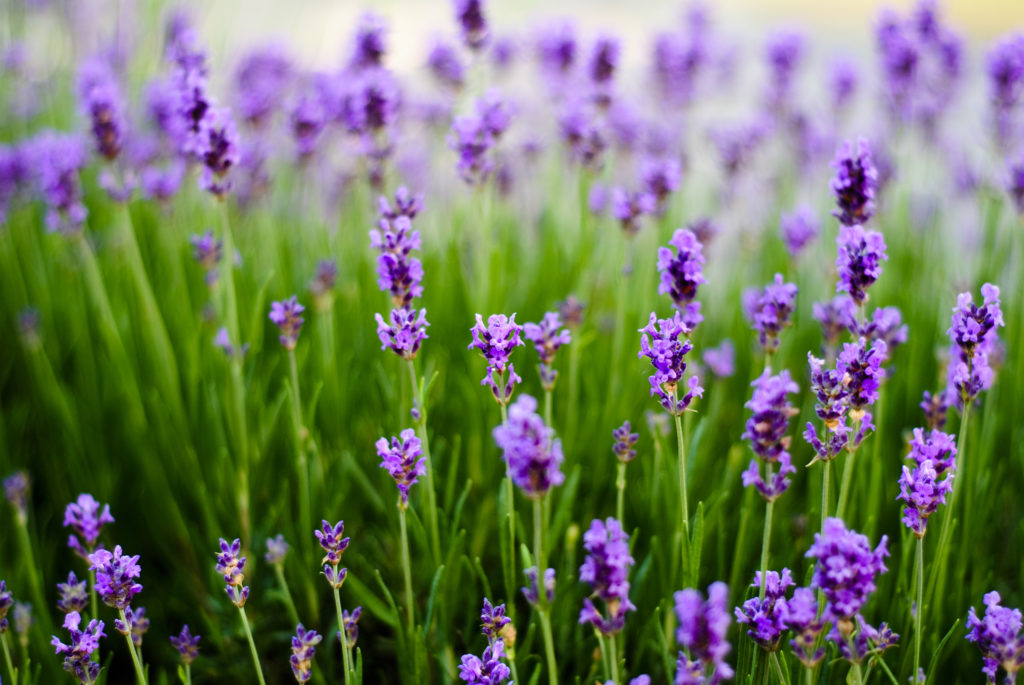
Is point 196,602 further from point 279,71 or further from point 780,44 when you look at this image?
point 780,44

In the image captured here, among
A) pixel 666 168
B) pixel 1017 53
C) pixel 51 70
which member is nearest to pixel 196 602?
pixel 666 168

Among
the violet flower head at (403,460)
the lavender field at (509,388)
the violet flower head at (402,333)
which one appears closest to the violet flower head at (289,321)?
the lavender field at (509,388)

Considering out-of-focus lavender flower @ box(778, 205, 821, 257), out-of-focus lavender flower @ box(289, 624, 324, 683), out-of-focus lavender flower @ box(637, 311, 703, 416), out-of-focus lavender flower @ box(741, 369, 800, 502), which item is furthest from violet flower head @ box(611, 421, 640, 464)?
out-of-focus lavender flower @ box(778, 205, 821, 257)

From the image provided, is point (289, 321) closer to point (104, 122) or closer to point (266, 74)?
point (104, 122)

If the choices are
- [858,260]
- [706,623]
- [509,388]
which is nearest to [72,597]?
[509,388]

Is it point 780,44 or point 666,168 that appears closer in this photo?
point 666,168

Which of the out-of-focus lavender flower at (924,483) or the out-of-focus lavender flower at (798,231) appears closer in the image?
the out-of-focus lavender flower at (924,483)

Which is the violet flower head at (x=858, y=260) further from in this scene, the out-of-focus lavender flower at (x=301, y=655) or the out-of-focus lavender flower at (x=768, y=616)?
the out-of-focus lavender flower at (x=301, y=655)
